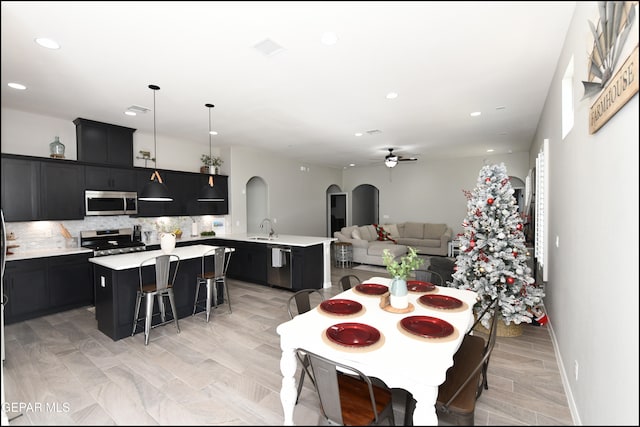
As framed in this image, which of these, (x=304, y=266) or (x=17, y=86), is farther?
(x=304, y=266)

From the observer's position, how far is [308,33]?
7.24ft

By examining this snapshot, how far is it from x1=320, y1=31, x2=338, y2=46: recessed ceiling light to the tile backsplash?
185 inches

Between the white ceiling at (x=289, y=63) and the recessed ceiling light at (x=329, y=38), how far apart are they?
56 mm

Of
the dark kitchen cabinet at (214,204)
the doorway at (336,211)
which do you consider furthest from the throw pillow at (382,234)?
the dark kitchen cabinet at (214,204)

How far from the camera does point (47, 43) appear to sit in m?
2.38

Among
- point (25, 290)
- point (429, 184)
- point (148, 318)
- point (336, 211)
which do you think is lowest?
point (148, 318)

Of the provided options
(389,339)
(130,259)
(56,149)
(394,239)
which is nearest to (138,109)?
(56,149)

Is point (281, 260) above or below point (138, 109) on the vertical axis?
below

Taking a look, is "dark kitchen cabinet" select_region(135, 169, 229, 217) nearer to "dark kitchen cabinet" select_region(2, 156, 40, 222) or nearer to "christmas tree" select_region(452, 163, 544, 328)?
"dark kitchen cabinet" select_region(2, 156, 40, 222)

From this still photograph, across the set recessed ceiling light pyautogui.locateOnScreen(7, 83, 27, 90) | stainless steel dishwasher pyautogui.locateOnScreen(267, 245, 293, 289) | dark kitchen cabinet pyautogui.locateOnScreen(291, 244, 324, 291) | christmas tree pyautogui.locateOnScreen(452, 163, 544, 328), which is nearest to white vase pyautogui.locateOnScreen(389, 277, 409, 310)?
christmas tree pyautogui.locateOnScreen(452, 163, 544, 328)

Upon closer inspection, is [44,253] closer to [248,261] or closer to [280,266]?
[248,261]

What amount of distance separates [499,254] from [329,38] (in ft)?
9.31

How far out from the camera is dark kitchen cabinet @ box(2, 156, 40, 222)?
12.3ft

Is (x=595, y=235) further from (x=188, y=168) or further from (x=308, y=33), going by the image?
(x=188, y=168)
